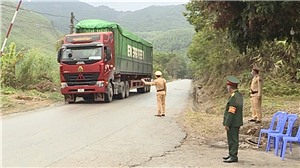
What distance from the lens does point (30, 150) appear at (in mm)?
8406

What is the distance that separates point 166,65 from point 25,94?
109782 mm

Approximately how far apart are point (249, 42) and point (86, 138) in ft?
14.8

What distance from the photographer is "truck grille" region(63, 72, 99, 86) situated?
1967 centimetres

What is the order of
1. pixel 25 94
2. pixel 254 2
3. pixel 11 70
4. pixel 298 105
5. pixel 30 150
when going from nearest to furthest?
pixel 254 2, pixel 30 150, pixel 298 105, pixel 25 94, pixel 11 70

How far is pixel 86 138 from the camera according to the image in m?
9.95

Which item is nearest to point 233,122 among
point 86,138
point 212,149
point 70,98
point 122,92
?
point 212,149

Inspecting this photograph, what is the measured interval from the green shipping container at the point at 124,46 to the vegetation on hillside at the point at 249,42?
→ 4118 millimetres

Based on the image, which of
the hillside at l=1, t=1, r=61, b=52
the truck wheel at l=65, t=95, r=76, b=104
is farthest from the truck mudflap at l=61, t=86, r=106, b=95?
the hillside at l=1, t=1, r=61, b=52

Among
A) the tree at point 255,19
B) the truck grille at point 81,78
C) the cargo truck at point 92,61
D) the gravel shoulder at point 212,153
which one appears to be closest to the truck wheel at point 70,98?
the cargo truck at point 92,61

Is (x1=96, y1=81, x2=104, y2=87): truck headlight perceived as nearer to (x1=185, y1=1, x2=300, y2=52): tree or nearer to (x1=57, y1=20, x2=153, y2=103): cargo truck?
(x1=57, y1=20, x2=153, y2=103): cargo truck

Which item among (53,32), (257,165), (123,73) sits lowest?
(257,165)

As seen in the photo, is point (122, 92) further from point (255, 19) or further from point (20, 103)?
point (255, 19)

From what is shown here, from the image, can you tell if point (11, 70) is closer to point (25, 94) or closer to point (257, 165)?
point (25, 94)

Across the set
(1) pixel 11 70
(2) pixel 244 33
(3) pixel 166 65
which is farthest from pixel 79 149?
(3) pixel 166 65
